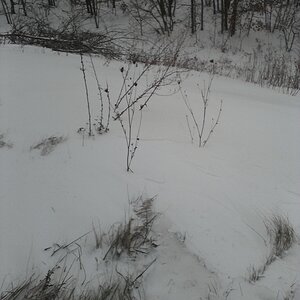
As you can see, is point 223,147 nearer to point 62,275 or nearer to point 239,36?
point 62,275

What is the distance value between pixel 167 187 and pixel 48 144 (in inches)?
43.3

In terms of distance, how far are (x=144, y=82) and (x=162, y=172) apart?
2432 mm

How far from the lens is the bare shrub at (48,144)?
112 inches

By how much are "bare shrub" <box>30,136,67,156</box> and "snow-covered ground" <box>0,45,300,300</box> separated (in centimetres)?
5

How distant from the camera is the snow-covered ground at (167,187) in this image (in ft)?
6.24

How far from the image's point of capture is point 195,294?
5.83ft

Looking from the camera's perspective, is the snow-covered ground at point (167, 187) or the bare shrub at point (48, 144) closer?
the snow-covered ground at point (167, 187)

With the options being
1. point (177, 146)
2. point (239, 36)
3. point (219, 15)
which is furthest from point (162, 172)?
point (219, 15)

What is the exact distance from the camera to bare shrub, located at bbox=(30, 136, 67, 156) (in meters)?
2.85

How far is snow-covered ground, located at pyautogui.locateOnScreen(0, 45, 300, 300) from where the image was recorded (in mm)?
1902

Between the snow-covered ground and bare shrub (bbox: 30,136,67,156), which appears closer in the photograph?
the snow-covered ground

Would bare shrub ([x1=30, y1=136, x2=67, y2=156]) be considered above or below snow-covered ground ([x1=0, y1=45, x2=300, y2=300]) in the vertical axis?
above

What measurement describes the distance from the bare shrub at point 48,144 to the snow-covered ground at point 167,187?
2.0 inches

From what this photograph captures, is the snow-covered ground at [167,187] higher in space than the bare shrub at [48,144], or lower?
lower
